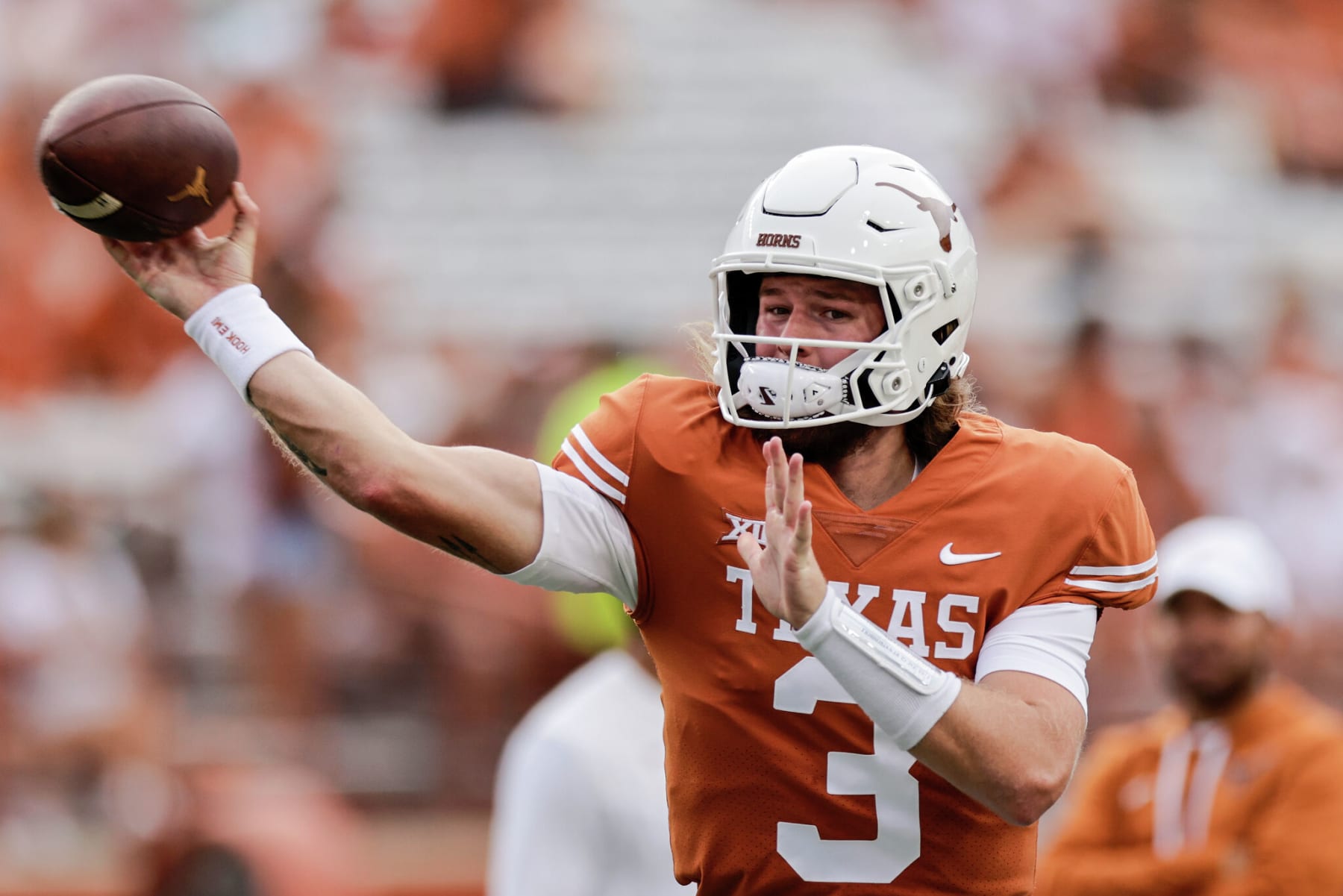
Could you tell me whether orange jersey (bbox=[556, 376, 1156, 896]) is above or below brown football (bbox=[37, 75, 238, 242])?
below

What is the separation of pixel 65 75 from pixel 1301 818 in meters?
6.53

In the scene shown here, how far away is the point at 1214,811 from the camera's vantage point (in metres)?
3.95

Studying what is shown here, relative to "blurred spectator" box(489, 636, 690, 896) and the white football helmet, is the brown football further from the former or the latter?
"blurred spectator" box(489, 636, 690, 896)

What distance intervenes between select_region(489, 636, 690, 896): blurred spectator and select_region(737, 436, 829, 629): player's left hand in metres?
1.26

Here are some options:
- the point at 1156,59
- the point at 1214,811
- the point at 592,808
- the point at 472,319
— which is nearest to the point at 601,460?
the point at 592,808

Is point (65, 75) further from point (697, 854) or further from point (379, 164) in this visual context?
point (697, 854)

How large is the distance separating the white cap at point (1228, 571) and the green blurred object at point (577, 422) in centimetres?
155

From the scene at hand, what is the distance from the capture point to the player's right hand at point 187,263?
241 cm

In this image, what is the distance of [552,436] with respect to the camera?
19.8 feet

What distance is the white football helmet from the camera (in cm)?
246

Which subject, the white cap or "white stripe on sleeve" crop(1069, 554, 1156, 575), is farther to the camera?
the white cap

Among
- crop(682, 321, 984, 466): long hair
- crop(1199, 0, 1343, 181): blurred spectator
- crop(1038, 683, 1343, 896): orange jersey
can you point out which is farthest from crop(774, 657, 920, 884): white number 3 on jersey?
crop(1199, 0, 1343, 181): blurred spectator

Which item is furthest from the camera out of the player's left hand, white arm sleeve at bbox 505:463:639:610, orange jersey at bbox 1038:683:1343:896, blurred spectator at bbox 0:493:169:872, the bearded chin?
blurred spectator at bbox 0:493:169:872

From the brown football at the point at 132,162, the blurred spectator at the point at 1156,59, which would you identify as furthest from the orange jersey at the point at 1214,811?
the blurred spectator at the point at 1156,59
